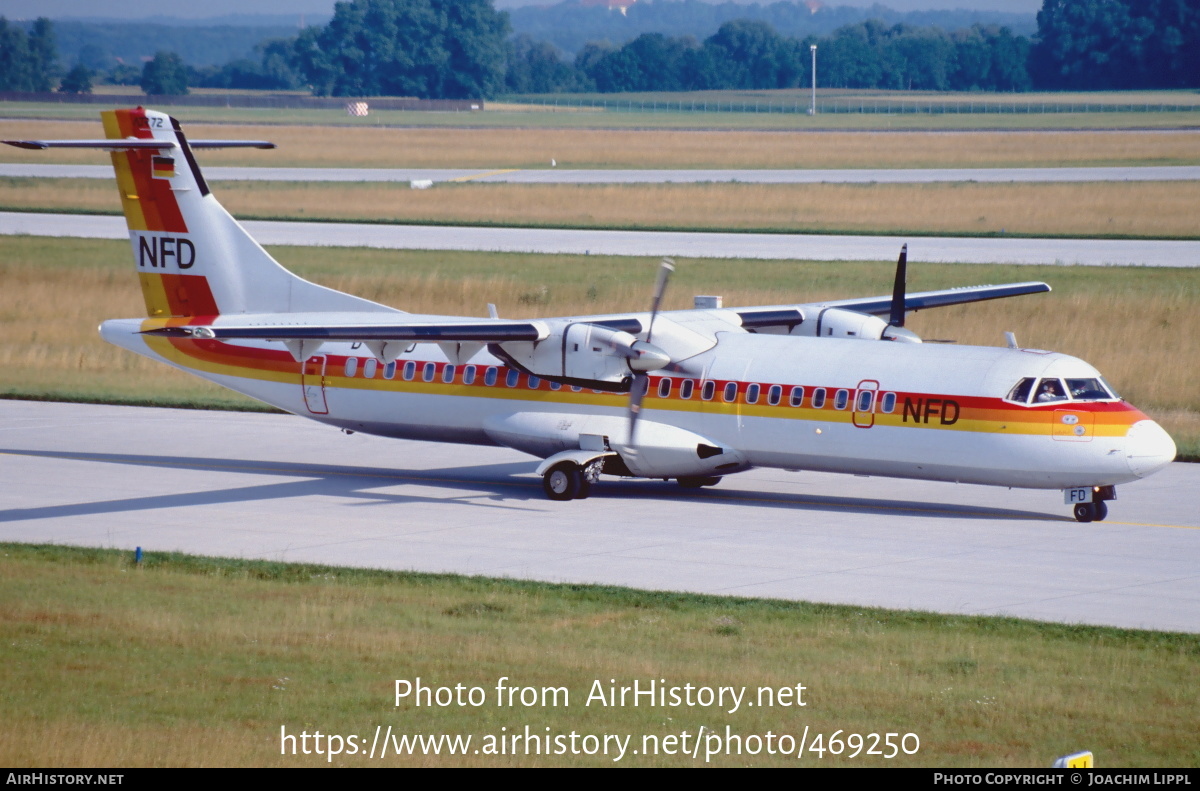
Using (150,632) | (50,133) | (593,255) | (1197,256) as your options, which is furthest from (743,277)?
(50,133)

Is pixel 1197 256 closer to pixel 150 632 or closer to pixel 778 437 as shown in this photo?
pixel 778 437

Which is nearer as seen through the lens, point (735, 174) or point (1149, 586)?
point (1149, 586)

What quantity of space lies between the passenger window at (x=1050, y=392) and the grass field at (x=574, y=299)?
327 inches

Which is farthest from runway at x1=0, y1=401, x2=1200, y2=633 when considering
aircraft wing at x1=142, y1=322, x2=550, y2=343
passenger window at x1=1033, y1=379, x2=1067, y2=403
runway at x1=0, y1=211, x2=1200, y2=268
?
runway at x1=0, y1=211, x2=1200, y2=268

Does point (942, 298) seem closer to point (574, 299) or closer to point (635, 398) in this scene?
point (635, 398)

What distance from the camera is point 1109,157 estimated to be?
87.8m

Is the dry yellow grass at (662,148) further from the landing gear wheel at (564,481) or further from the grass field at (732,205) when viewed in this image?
the landing gear wheel at (564,481)

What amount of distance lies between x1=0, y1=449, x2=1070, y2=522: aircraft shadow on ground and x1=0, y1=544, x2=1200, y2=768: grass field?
172 inches

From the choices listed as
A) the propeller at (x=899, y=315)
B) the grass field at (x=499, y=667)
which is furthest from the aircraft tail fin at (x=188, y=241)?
the propeller at (x=899, y=315)

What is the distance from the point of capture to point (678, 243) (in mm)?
54906

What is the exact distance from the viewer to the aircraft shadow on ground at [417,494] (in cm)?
2238

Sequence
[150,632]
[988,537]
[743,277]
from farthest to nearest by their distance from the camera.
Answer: [743,277], [988,537], [150,632]

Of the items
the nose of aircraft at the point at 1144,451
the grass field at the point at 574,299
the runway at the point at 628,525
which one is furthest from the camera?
the grass field at the point at 574,299

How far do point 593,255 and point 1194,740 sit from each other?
133ft
